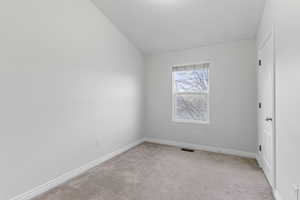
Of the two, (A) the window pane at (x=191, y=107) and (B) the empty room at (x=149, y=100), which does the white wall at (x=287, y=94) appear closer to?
(B) the empty room at (x=149, y=100)

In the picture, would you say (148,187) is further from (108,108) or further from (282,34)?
(282,34)

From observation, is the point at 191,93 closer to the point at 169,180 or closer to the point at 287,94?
the point at 169,180

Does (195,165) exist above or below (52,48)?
below

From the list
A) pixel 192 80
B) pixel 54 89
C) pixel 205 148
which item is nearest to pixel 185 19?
pixel 192 80

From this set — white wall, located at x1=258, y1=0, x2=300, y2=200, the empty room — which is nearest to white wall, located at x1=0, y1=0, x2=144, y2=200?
the empty room

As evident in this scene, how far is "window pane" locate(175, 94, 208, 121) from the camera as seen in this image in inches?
144

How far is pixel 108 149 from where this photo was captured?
305cm

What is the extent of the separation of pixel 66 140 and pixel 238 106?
3321mm

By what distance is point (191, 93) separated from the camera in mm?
3805

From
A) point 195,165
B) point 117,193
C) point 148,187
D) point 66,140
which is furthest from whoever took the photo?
point 195,165

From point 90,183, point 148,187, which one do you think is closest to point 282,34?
point 148,187

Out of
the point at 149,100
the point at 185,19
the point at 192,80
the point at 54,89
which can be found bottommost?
the point at 149,100

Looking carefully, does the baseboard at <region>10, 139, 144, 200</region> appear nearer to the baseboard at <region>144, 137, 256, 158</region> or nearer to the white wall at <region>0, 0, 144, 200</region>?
the white wall at <region>0, 0, 144, 200</region>

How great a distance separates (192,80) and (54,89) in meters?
2.95
